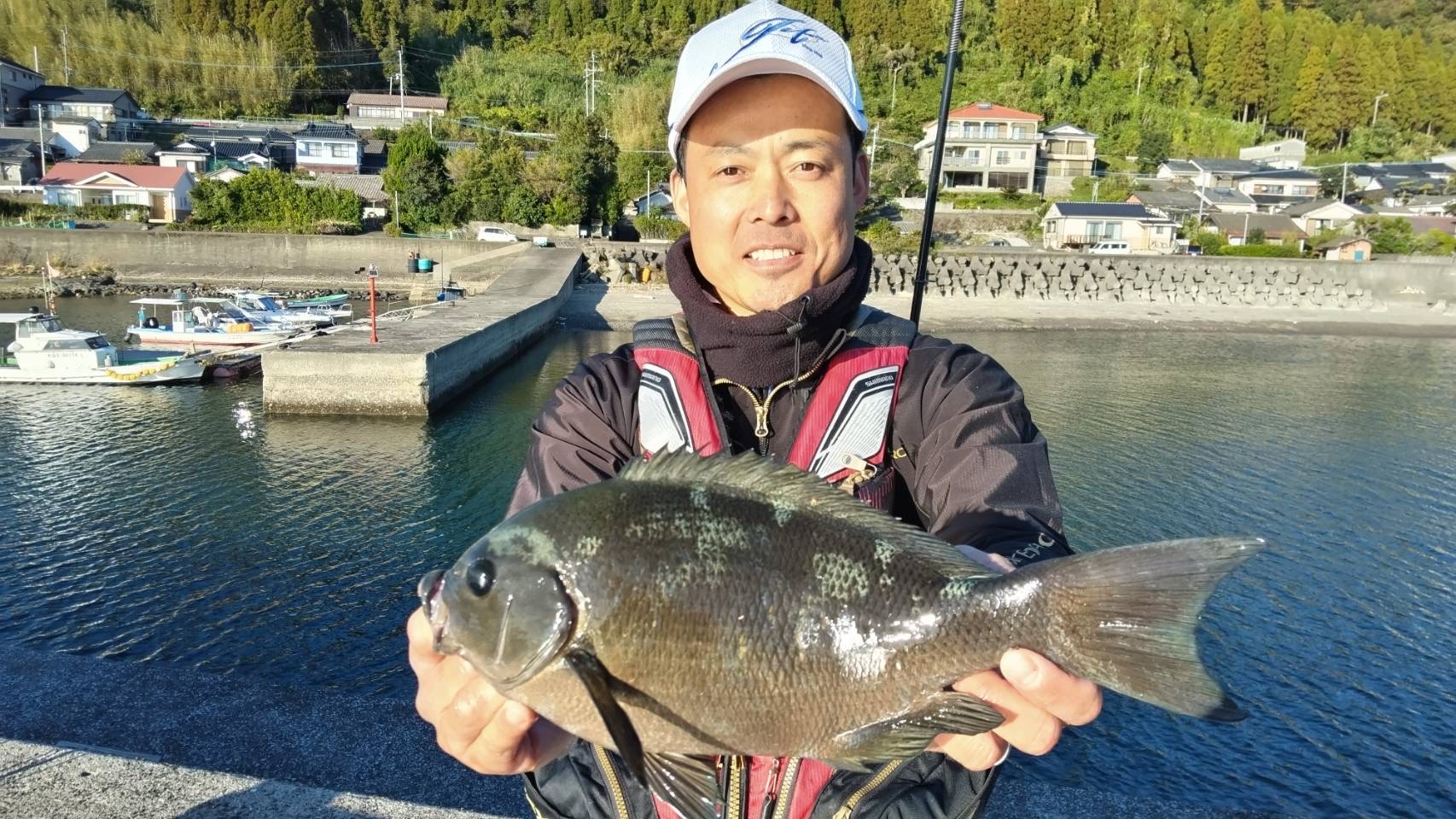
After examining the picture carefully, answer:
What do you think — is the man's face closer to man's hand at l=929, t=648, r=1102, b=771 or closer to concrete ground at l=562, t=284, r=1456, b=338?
man's hand at l=929, t=648, r=1102, b=771

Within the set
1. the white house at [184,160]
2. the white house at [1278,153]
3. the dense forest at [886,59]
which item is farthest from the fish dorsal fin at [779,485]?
the white house at [1278,153]

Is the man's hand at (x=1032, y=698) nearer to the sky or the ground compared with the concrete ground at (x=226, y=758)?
nearer to the sky

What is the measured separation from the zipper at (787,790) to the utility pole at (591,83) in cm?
7396

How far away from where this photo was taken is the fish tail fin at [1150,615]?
5.21ft

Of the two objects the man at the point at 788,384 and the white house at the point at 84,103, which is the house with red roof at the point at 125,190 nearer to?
the white house at the point at 84,103

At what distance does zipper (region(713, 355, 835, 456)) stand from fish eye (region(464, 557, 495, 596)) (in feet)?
→ 2.83

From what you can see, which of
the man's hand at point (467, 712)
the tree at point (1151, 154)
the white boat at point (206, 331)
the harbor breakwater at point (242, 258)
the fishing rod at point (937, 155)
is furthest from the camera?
the tree at point (1151, 154)

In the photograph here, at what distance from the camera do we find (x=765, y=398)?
2.49m

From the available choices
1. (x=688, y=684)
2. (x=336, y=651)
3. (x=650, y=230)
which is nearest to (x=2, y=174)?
(x=650, y=230)

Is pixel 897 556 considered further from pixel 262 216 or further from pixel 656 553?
pixel 262 216

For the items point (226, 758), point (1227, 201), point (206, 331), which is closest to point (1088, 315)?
point (1227, 201)

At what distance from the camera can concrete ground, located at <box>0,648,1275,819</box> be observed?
13.5 ft

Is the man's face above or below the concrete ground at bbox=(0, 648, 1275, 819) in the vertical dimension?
above

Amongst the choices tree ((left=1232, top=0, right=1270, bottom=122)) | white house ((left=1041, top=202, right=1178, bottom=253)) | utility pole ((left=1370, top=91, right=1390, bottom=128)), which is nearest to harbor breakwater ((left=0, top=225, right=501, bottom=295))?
white house ((left=1041, top=202, right=1178, bottom=253))
